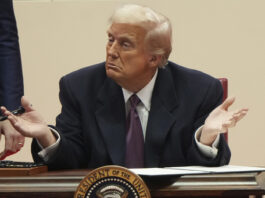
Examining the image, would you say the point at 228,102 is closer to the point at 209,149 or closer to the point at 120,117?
the point at 209,149

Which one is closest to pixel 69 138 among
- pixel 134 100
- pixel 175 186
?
pixel 134 100

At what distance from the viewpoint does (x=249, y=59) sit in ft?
Answer: 12.3

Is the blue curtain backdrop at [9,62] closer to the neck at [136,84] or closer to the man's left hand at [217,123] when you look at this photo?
the neck at [136,84]

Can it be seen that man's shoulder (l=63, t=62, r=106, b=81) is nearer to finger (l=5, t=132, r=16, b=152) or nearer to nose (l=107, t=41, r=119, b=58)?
nose (l=107, t=41, r=119, b=58)

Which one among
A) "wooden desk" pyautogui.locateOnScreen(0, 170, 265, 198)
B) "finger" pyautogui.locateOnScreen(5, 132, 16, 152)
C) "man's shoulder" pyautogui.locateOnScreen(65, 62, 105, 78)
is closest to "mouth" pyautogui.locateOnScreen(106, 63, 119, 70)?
"man's shoulder" pyautogui.locateOnScreen(65, 62, 105, 78)

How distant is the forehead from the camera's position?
2.08 meters

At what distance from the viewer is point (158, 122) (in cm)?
210

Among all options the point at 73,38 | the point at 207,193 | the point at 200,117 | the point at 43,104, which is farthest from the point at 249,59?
the point at 207,193

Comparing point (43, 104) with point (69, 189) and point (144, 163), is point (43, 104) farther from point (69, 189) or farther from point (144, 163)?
point (69, 189)

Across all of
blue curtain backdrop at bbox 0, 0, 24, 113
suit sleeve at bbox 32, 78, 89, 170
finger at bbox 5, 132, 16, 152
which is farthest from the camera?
blue curtain backdrop at bbox 0, 0, 24, 113

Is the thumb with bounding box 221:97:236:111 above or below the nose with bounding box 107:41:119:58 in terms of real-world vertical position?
below

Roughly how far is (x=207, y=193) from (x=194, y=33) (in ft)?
8.17

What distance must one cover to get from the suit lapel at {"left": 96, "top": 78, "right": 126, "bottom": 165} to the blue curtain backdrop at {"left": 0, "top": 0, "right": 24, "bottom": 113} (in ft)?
1.05

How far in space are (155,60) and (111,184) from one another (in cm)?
95
